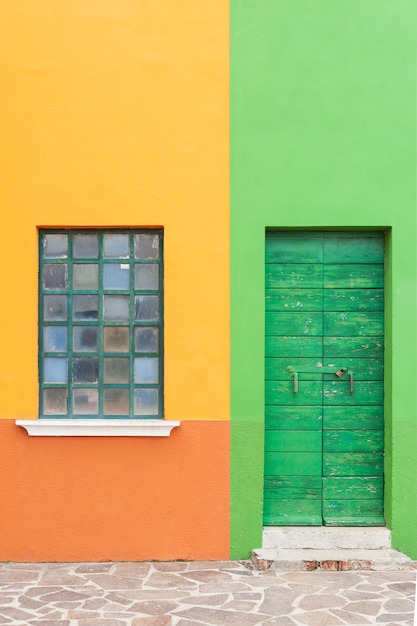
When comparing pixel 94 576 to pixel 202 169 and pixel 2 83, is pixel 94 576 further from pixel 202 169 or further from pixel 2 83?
pixel 2 83

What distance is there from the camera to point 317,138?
20.0 feet

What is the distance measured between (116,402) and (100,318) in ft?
2.27

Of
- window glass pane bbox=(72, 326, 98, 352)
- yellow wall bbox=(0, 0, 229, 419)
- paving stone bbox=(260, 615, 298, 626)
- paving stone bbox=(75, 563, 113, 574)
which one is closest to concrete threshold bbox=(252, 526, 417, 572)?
paving stone bbox=(260, 615, 298, 626)

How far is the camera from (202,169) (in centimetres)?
611

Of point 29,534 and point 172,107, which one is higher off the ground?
point 172,107

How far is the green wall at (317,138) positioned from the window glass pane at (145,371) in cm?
65

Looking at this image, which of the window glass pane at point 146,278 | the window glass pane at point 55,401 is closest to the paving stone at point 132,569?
the window glass pane at point 55,401

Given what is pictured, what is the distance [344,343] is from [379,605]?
2067 mm

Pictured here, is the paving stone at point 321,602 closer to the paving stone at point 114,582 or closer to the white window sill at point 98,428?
the paving stone at point 114,582

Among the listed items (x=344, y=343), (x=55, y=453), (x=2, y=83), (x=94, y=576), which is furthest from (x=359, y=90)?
(x=94, y=576)

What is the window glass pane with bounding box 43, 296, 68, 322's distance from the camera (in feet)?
20.4

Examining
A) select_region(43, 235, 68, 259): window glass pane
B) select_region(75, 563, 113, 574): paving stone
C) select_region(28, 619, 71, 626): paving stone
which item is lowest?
select_region(75, 563, 113, 574): paving stone

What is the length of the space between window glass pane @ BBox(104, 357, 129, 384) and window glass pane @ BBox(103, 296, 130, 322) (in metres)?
0.33

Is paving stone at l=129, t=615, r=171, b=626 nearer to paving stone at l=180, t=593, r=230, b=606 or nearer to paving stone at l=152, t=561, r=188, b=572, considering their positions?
paving stone at l=180, t=593, r=230, b=606
